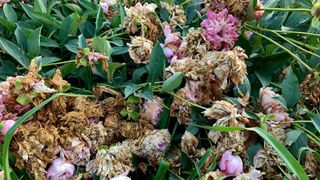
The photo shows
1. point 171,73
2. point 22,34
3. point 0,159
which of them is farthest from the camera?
point 22,34

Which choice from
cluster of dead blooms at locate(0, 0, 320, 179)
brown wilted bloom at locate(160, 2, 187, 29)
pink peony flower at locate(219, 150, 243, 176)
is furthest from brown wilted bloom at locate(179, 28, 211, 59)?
pink peony flower at locate(219, 150, 243, 176)

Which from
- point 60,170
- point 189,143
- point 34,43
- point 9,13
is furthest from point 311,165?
point 9,13

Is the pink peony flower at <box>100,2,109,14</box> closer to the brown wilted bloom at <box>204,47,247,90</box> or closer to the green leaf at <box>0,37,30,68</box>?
the green leaf at <box>0,37,30,68</box>

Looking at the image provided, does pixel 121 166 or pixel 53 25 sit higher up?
pixel 53 25

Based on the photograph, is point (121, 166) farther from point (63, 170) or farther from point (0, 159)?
point (0, 159)

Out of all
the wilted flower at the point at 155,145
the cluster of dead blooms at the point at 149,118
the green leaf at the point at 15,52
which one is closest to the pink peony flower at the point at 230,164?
the cluster of dead blooms at the point at 149,118

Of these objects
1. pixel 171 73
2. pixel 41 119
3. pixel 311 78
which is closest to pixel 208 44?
pixel 171 73

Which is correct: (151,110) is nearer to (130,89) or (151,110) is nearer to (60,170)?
(130,89)

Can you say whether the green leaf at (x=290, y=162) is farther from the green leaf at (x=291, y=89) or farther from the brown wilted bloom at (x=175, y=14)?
the brown wilted bloom at (x=175, y=14)

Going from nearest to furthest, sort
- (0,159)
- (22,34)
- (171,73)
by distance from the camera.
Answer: (0,159) → (171,73) → (22,34)
